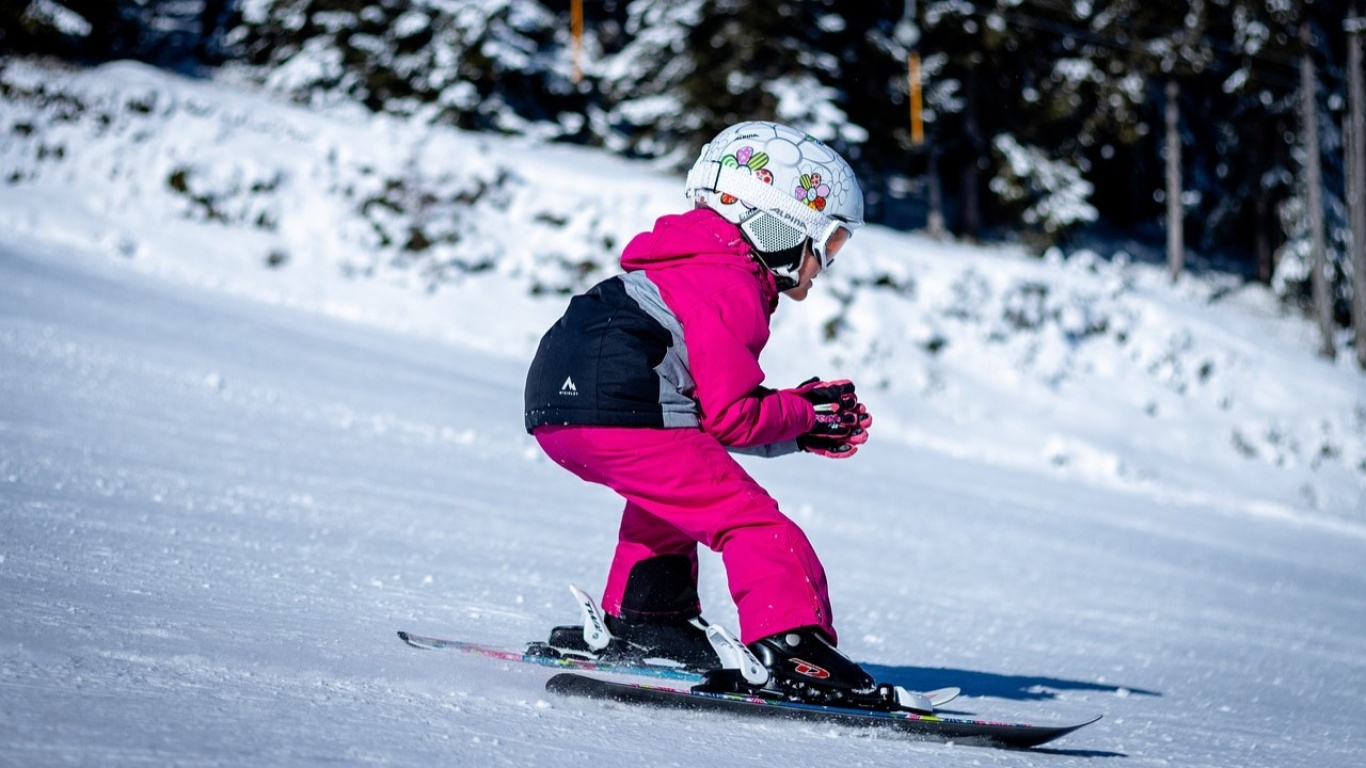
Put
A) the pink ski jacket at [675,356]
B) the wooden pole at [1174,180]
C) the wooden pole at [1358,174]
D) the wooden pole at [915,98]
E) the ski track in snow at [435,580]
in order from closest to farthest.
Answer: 1. the ski track in snow at [435,580]
2. the pink ski jacket at [675,356]
3. the wooden pole at [1358,174]
4. the wooden pole at [915,98]
5. the wooden pole at [1174,180]

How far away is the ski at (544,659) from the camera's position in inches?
112

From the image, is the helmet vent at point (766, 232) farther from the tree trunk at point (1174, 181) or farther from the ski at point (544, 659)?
the tree trunk at point (1174, 181)

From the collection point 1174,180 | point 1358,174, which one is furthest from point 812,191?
point 1174,180

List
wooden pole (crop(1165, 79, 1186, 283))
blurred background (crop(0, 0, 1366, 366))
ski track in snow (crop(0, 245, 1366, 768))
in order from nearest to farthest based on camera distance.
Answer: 1. ski track in snow (crop(0, 245, 1366, 768))
2. blurred background (crop(0, 0, 1366, 366))
3. wooden pole (crop(1165, 79, 1186, 283))

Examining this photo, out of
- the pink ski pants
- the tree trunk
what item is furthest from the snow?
the tree trunk

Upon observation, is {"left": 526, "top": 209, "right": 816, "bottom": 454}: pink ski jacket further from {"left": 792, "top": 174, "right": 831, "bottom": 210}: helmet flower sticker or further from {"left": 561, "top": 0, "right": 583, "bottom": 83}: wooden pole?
{"left": 561, "top": 0, "right": 583, "bottom": 83}: wooden pole

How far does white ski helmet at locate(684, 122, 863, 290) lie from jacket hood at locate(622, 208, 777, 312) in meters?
0.04

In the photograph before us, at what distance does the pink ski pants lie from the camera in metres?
2.76

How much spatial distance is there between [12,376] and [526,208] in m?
8.76

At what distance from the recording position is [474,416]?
8750 mm

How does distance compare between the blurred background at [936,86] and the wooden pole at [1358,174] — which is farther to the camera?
the wooden pole at [1358,174]

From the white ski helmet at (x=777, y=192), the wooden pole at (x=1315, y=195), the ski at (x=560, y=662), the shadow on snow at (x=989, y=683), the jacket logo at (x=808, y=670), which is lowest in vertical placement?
the shadow on snow at (x=989, y=683)

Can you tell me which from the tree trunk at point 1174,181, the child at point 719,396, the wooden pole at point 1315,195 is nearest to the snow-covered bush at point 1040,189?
the tree trunk at point 1174,181

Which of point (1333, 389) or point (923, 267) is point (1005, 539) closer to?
point (923, 267)
